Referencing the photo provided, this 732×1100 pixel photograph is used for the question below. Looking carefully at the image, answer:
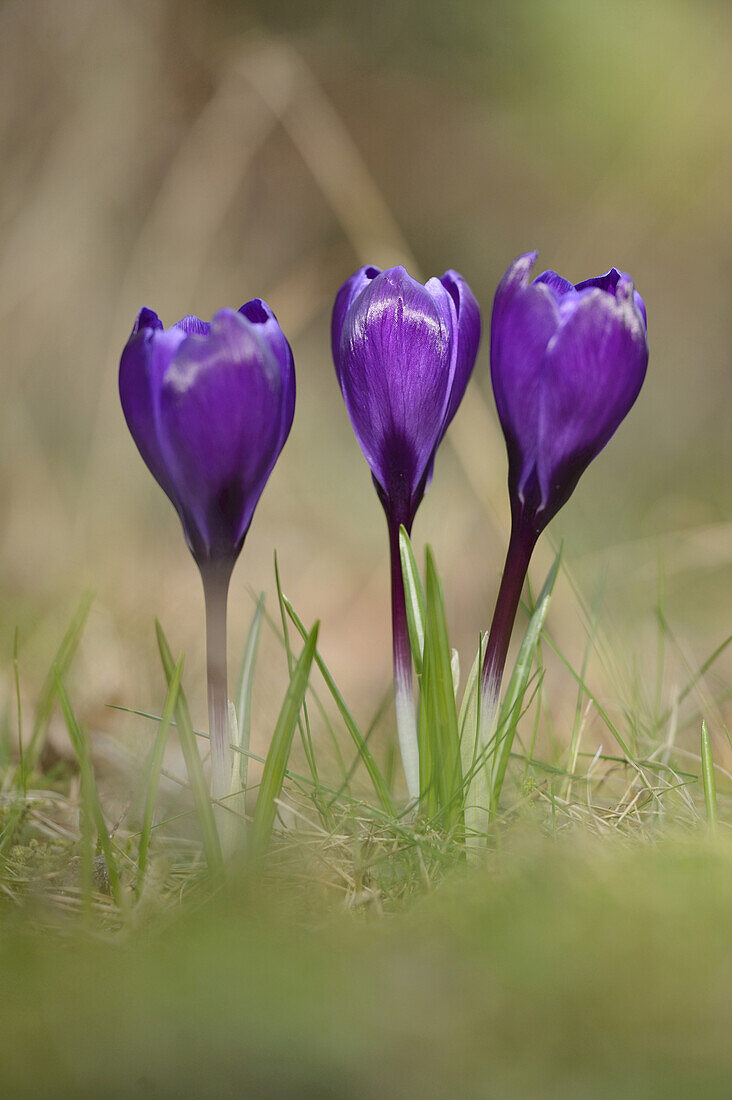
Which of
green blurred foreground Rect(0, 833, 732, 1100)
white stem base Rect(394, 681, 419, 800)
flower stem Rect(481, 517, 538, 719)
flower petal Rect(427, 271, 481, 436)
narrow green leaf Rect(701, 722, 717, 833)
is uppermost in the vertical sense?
flower petal Rect(427, 271, 481, 436)

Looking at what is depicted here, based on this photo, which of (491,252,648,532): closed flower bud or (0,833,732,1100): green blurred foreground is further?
(491,252,648,532): closed flower bud

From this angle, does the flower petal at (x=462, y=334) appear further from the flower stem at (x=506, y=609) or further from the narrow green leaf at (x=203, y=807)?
the narrow green leaf at (x=203, y=807)

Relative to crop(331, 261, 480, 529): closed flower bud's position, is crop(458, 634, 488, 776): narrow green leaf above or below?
below

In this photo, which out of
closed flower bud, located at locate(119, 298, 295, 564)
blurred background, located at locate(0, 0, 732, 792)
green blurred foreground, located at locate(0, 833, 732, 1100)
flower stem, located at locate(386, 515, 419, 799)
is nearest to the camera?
green blurred foreground, located at locate(0, 833, 732, 1100)

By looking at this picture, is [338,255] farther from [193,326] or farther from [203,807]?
[203,807]

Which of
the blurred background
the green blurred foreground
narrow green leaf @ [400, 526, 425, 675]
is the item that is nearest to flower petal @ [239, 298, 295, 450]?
narrow green leaf @ [400, 526, 425, 675]

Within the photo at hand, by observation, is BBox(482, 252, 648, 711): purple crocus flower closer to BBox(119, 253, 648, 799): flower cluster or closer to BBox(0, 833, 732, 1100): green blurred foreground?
BBox(119, 253, 648, 799): flower cluster

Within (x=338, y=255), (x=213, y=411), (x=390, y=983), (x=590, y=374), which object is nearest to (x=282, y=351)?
(x=213, y=411)
